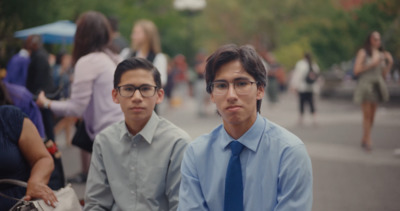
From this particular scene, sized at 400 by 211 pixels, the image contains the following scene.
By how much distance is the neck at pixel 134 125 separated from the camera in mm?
3767

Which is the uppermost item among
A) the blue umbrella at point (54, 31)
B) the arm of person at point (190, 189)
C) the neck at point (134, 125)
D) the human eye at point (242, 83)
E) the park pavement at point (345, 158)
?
the blue umbrella at point (54, 31)

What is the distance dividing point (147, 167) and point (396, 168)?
5863 mm

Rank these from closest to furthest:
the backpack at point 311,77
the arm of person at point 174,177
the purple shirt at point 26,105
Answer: the arm of person at point 174,177
the purple shirt at point 26,105
the backpack at point 311,77

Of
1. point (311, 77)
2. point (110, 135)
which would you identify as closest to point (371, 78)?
point (311, 77)

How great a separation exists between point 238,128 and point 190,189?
41 centimetres

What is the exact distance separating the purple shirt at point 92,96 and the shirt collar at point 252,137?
8.17 ft

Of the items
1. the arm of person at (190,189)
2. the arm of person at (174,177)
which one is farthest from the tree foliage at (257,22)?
the arm of person at (190,189)

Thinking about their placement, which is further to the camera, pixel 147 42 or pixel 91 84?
pixel 147 42

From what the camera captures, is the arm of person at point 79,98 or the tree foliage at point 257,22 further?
the tree foliage at point 257,22

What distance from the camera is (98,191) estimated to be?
11.8 feet

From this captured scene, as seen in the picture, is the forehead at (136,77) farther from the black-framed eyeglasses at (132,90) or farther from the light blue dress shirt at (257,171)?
the light blue dress shirt at (257,171)

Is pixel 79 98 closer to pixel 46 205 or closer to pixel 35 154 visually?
pixel 35 154

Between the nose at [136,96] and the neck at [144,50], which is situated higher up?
the neck at [144,50]

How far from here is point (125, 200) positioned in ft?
11.8
